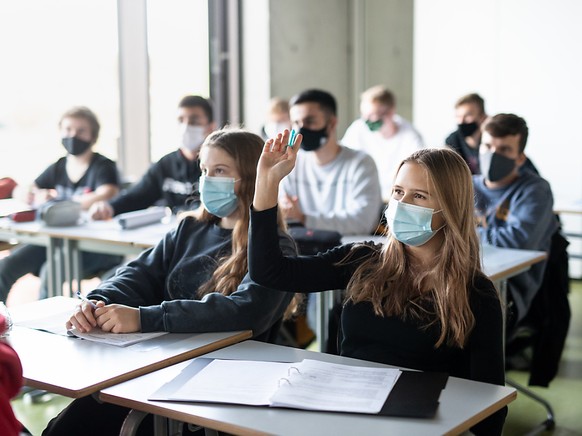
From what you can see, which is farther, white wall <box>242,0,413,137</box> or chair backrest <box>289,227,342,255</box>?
white wall <box>242,0,413,137</box>

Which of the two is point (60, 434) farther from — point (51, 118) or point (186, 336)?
point (51, 118)

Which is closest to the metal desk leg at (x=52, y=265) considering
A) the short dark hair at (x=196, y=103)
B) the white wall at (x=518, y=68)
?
the short dark hair at (x=196, y=103)

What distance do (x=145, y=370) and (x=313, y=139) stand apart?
2.56 meters

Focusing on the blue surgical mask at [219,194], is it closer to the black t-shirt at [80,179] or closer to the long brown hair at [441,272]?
the long brown hair at [441,272]

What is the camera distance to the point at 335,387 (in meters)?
1.74

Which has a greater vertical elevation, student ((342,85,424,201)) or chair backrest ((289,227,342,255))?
student ((342,85,424,201))

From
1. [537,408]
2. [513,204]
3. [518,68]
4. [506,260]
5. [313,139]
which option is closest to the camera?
[506,260]

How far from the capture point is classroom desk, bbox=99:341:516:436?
5.06 feet

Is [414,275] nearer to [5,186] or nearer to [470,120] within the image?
[5,186]

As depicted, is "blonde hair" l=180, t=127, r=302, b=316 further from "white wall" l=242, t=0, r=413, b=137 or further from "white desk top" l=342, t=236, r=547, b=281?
"white wall" l=242, t=0, r=413, b=137

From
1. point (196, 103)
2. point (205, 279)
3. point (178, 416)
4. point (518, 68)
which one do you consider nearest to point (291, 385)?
point (178, 416)

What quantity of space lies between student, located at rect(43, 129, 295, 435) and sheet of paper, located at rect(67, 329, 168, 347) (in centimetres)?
2

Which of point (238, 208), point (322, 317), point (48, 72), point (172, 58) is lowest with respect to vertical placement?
point (322, 317)

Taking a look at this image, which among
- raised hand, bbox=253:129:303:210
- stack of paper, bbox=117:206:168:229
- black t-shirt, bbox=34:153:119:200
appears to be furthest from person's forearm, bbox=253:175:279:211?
black t-shirt, bbox=34:153:119:200
